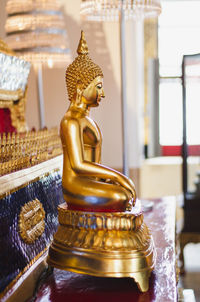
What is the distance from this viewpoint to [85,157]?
38.5 inches

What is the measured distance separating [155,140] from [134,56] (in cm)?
83

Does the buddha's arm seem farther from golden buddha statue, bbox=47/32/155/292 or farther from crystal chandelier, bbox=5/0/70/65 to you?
crystal chandelier, bbox=5/0/70/65

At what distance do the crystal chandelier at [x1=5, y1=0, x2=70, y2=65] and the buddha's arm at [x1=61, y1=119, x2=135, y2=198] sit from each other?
1.15m

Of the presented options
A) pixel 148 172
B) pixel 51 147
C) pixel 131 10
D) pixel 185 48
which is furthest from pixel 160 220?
pixel 185 48

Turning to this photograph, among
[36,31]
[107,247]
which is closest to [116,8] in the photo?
[36,31]

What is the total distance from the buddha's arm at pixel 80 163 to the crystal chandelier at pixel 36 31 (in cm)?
115

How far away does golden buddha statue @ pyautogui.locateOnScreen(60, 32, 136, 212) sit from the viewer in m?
0.89

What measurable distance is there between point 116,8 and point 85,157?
1.00 meters

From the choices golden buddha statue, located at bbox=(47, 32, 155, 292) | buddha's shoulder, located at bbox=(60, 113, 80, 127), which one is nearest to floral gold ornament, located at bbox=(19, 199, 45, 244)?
golden buddha statue, located at bbox=(47, 32, 155, 292)

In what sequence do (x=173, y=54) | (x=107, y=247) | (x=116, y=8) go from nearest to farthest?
1. (x=107, y=247)
2. (x=116, y=8)
3. (x=173, y=54)

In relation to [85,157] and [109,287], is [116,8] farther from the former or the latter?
[109,287]

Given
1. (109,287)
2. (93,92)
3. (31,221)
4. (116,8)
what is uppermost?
(116,8)

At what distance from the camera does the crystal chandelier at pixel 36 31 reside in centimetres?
194

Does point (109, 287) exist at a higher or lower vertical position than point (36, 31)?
lower
